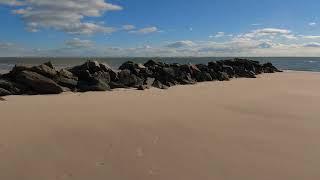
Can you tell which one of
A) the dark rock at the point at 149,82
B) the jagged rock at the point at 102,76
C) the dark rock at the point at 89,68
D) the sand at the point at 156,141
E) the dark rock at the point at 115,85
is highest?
the dark rock at the point at 89,68

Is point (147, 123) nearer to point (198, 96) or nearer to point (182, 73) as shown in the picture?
point (198, 96)

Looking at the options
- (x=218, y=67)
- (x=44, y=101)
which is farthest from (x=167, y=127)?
(x=218, y=67)

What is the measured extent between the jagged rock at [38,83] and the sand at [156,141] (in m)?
3.50

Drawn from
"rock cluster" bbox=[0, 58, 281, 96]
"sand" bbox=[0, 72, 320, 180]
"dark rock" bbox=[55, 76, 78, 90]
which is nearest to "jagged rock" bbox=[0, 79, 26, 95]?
"rock cluster" bbox=[0, 58, 281, 96]

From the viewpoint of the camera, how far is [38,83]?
17.6m

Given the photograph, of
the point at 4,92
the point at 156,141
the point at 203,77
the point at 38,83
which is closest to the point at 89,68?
the point at 38,83

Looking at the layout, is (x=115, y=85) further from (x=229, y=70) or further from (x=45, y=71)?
(x=229, y=70)

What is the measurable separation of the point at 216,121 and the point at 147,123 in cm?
182

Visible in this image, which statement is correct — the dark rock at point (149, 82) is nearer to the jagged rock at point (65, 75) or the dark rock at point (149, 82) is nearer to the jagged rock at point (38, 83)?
the jagged rock at point (65, 75)

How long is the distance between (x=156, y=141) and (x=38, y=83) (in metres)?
10.4

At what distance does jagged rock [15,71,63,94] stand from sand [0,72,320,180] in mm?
3496

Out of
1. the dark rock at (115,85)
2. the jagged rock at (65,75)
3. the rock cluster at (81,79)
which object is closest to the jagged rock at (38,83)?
the rock cluster at (81,79)

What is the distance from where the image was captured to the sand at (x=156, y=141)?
668 centimetres

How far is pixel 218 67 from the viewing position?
1307 inches
